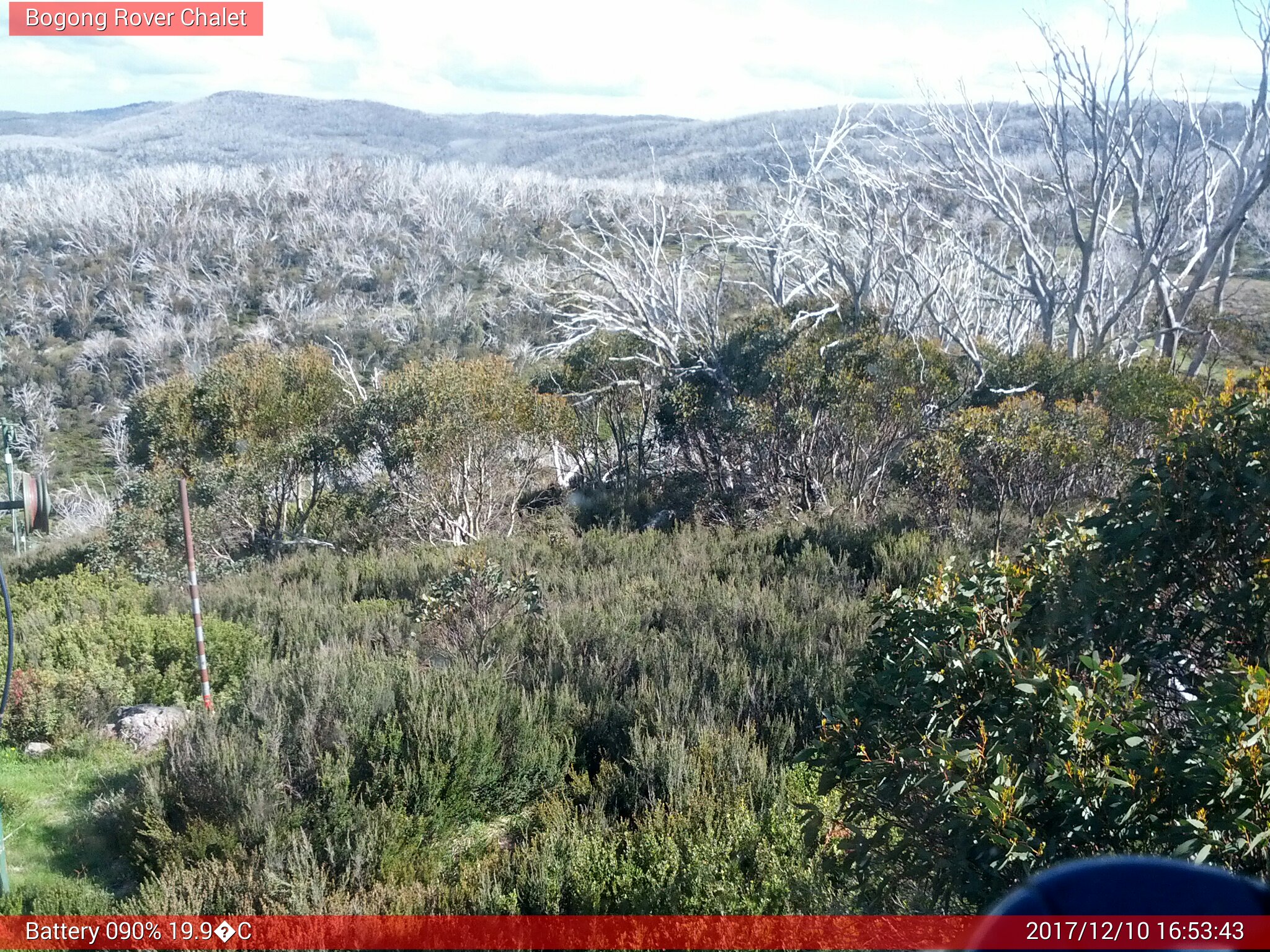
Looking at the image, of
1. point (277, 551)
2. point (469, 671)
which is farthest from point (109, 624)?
point (277, 551)

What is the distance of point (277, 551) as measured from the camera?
45.7 ft

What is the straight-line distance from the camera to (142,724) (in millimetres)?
6480

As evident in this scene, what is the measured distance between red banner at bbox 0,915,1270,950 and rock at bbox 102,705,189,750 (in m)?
2.48

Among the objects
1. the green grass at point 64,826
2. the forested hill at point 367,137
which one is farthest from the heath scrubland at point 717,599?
the forested hill at point 367,137

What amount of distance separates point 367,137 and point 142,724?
10904 cm

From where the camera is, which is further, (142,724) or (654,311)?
(654,311)

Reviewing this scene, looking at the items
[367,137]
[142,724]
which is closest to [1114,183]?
[142,724]

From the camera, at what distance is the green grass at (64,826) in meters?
4.18

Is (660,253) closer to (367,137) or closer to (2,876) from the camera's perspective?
(2,876)

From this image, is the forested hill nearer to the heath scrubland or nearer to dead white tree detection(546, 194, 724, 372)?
dead white tree detection(546, 194, 724, 372)

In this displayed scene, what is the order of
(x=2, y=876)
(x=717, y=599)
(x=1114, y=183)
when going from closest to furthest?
(x=2, y=876)
(x=717, y=599)
(x=1114, y=183)

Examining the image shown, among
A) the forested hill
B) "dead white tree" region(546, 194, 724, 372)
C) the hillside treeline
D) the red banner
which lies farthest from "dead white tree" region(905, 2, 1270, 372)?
the forested hill

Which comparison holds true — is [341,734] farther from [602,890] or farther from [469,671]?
[602,890]

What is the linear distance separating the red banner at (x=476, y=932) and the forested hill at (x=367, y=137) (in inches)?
2623
